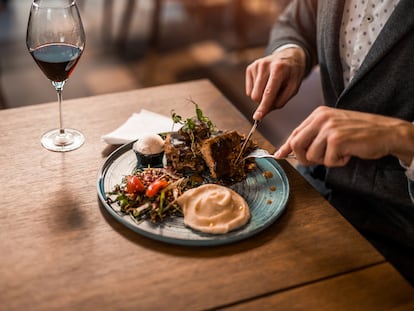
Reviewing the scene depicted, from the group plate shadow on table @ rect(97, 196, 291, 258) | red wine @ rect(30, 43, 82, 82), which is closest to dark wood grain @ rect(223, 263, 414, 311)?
plate shadow on table @ rect(97, 196, 291, 258)

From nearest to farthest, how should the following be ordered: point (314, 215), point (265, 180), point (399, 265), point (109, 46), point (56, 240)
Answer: point (56, 240) → point (314, 215) → point (265, 180) → point (399, 265) → point (109, 46)

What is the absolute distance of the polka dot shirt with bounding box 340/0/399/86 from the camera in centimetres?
152

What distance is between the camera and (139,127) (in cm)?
149

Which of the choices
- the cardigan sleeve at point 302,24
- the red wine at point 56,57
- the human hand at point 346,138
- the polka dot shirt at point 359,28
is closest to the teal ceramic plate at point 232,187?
the human hand at point 346,138

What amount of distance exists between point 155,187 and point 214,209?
14 centimetres

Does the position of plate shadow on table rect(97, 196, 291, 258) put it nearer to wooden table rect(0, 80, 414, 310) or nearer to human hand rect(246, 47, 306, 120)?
wooden table rect(0, 80, 414, 310)

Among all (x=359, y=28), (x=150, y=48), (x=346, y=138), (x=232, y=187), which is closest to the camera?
(x=346, y=138)

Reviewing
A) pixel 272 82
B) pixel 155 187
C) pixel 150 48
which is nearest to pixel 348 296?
pixel 155 187

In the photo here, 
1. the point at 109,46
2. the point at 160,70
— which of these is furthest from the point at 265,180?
the point at 109,46

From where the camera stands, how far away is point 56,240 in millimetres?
1098

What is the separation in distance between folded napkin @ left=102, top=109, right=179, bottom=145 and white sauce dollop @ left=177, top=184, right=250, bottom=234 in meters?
0.32

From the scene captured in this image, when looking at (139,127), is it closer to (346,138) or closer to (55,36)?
(55,36)

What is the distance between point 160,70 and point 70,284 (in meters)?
3.11

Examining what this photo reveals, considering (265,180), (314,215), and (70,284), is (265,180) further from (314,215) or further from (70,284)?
(70,284)
